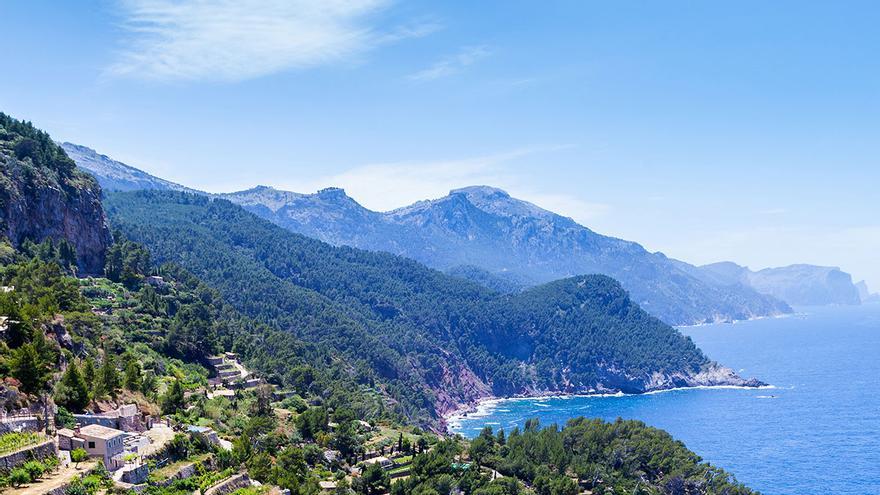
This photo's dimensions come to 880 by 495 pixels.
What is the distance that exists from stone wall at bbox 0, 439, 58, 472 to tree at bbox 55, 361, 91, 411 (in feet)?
23.6

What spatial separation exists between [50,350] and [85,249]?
5876 cm

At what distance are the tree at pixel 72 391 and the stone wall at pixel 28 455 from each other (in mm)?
7206

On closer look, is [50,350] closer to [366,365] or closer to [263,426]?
[263,426]

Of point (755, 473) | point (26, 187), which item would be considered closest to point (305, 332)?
point (26, 187)

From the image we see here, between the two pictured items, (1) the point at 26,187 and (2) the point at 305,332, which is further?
(2) the point at 305,332

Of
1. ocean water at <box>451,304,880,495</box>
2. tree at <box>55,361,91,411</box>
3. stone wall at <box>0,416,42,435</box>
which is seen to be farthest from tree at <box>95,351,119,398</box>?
ocean water at <box>451,304,880,495</box>

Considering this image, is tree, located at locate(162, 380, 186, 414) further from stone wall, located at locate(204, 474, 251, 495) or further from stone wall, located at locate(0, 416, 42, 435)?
stone wall, located at locate(0, 416, 42, 435)

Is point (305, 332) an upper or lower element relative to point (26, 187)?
lower

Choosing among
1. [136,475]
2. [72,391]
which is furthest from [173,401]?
[136,475]

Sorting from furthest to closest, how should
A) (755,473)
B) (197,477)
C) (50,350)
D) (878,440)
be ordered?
(878,440)
(755,473)
(50,350)
(197,477)

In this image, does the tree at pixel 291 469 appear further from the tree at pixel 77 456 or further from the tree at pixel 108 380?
the tree at pixel 77 456

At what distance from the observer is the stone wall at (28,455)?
122 ft

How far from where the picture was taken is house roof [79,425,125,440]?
4184cm

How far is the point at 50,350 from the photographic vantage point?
2064 inches
